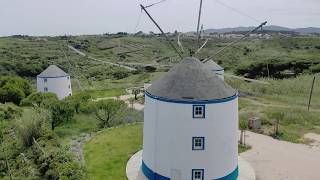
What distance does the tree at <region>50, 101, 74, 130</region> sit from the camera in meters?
31.8

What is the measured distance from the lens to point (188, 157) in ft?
62.8

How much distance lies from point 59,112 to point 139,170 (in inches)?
512

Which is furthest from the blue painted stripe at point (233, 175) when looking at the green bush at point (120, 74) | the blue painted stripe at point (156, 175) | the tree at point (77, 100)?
the green bush at point (120, 74)

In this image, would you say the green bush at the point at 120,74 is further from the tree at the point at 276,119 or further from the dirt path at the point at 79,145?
the tree at the point at 276,119

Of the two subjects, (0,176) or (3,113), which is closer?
(0,176)

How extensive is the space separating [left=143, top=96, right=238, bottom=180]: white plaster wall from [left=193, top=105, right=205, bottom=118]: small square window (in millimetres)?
214

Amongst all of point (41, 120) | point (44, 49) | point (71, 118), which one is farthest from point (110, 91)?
point (44, 49)

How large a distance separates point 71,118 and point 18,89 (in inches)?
555

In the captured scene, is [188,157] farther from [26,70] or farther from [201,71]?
[26,70]

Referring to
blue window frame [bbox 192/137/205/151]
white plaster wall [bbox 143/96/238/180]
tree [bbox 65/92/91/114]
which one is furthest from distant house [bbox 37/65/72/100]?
blue window frame [bbox 192/137/205/151]

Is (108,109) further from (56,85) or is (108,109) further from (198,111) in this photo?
(56,85)

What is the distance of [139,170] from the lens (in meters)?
22.4

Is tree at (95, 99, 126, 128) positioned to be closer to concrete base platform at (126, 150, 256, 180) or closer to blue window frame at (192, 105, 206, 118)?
concrete base platform at (126, 150, 256, 180)

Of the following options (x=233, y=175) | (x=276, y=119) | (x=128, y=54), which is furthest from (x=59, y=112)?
(x=128, y=54)
